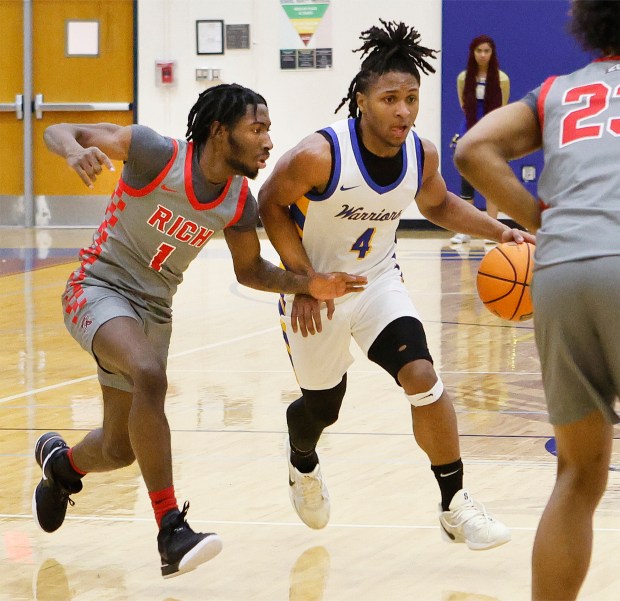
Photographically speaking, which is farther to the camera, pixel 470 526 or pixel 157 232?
pixel 157 232

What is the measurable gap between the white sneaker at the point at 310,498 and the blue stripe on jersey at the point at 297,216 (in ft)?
2.99

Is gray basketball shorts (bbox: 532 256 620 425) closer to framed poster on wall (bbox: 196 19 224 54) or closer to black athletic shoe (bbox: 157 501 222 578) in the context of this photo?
black athletic shoe (bbox: 157 501 222 578)

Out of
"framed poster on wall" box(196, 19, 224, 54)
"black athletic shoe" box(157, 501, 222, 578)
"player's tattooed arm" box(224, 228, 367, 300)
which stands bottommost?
"black athletic shoe" box(157, 501, 222, 578)

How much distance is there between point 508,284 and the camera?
5.54 m

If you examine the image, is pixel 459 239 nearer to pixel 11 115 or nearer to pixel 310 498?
pixel 11 115

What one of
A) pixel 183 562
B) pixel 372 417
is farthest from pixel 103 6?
pixel 183 562

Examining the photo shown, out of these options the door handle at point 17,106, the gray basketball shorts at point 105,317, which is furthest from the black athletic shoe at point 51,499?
A: the door handle at point 17,106

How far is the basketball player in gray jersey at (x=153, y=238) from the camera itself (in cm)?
394

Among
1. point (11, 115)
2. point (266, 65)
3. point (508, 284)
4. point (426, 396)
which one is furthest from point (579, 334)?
point (11, 115)

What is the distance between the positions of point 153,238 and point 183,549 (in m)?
1.08

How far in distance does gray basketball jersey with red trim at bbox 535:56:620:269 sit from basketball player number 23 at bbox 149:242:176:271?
5.58ft

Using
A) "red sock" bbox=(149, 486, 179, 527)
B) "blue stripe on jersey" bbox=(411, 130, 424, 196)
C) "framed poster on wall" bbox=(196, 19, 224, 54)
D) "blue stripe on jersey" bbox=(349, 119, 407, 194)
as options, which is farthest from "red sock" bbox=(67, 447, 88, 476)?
"framed poster on wall" bbox=(196, 19, 224, 54)

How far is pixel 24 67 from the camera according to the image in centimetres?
1648

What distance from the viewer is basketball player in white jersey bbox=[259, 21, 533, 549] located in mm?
4004
